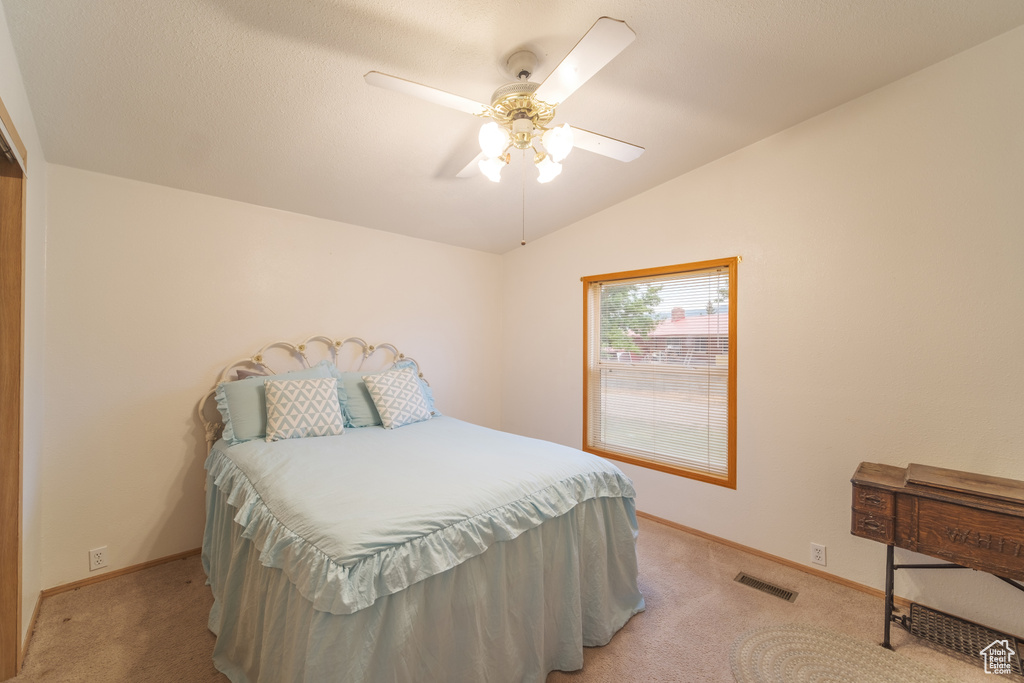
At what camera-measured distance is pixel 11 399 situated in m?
1.62

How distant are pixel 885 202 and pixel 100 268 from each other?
4114 mm

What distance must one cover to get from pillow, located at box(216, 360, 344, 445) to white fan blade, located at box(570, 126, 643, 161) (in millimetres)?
2150

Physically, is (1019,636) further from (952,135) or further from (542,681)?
(952,135)

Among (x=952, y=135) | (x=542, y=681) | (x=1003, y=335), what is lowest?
(x=542, y=681)

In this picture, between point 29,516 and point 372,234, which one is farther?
point 372,234

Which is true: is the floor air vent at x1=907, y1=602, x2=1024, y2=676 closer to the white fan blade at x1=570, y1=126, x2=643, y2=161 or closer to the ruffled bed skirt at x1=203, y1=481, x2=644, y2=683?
the ruffled bed skirt at x1=203, y1=481, x2=644, y2=683

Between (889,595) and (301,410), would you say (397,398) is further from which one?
(889,595)

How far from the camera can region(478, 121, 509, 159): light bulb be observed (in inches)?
60.4

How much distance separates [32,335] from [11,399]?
0.39m

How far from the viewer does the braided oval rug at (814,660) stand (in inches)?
64.3

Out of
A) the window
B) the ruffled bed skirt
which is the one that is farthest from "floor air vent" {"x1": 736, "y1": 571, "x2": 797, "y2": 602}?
the ruffled bed skirt

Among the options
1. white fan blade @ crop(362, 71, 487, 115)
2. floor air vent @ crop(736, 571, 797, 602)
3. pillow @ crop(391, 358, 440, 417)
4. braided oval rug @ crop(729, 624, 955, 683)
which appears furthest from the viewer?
pillow @ crop(391, 358, 440, 417)

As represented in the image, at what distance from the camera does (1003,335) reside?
1854 mm

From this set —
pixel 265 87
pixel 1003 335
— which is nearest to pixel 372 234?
pixel 265 87
